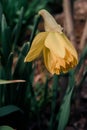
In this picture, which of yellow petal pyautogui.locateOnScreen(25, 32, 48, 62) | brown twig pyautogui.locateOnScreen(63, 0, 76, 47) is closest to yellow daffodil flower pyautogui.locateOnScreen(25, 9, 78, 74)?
yellow petal pyautogui.locateOnScreen(25, 32, 48, 62)

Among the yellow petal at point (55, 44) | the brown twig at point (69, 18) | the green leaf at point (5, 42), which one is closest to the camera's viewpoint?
the yellow petal at point (55, 44)

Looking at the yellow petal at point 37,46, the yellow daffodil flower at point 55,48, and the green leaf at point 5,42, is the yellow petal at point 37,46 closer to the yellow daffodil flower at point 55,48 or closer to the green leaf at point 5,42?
the yellow daffodil flower at point 55,48

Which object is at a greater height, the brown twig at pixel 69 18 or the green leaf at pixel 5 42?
the brown twig at pixel 69 18

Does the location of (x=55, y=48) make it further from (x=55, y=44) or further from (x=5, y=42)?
(x=5, y=42)

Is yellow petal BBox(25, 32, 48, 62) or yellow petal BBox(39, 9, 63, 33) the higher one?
yellow petal BBox(39, 9, 63, 33)

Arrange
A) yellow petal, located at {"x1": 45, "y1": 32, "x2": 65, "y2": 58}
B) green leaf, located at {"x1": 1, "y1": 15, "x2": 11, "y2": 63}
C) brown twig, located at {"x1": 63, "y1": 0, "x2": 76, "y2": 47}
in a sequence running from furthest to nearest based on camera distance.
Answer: brown twig, located at {"x1": 63, "y1": 0, "x2": 76, "y2": 47} → green leaf, located at {"x1": 1, "y1": 15, "x2": 11, "y2": 63} → yellow petal, located at {"x1": 45, "y1": 32, "x2": 65, "y2": 58}

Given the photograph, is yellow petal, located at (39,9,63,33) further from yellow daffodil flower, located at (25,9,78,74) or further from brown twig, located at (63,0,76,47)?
brown twig, located at (63,0,76,47)

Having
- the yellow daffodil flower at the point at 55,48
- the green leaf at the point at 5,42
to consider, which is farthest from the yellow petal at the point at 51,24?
the green leaf at the point at 5,42
